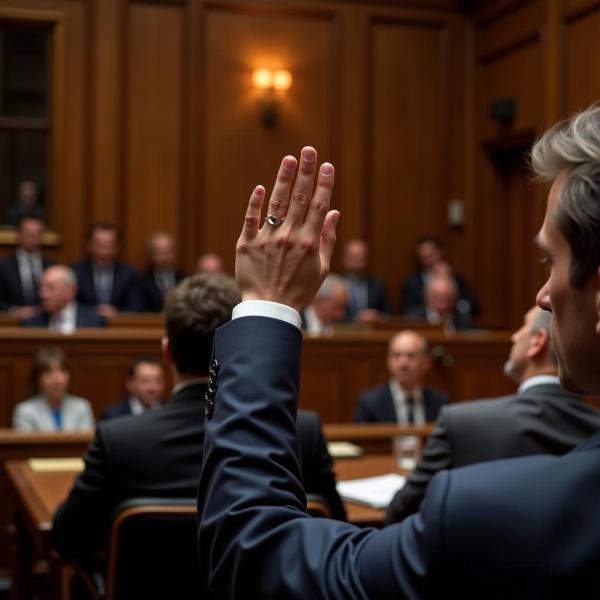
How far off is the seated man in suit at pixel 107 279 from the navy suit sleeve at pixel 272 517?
7765mm

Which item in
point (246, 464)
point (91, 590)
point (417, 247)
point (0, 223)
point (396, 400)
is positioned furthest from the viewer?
point (417, 247)

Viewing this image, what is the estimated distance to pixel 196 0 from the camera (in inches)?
367

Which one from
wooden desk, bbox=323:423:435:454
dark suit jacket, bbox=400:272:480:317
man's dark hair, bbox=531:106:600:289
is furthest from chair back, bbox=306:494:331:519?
dark suit jacket, bbox=400:272:480:317

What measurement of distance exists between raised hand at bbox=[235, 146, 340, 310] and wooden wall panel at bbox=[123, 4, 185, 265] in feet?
27.5

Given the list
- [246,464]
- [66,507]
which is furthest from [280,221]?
[66,507]

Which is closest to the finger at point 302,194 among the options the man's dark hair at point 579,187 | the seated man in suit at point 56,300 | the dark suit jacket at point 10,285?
the man's dark hair at point 579,187

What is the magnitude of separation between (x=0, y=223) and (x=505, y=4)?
4.96m

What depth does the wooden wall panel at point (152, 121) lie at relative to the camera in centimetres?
927

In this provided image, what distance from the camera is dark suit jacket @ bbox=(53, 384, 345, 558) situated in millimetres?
2354

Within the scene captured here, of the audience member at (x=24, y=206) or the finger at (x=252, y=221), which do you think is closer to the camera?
the finger at (x=252, y=221)

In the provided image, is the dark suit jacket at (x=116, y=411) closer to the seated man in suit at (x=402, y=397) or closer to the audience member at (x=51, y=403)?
the audience member at (x=51, y=403)

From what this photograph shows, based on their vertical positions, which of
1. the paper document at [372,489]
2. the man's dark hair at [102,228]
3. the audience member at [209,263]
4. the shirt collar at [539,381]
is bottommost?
the paper document at [372,489]

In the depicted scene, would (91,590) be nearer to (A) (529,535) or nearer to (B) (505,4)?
(A) (529,535)

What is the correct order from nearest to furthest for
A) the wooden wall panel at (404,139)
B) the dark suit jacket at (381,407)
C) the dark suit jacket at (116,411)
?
1. the dark suit jacket at (116,411)
2. the dark suit jacket at (381,407)
3. the wooden wall panel at (404,139)
